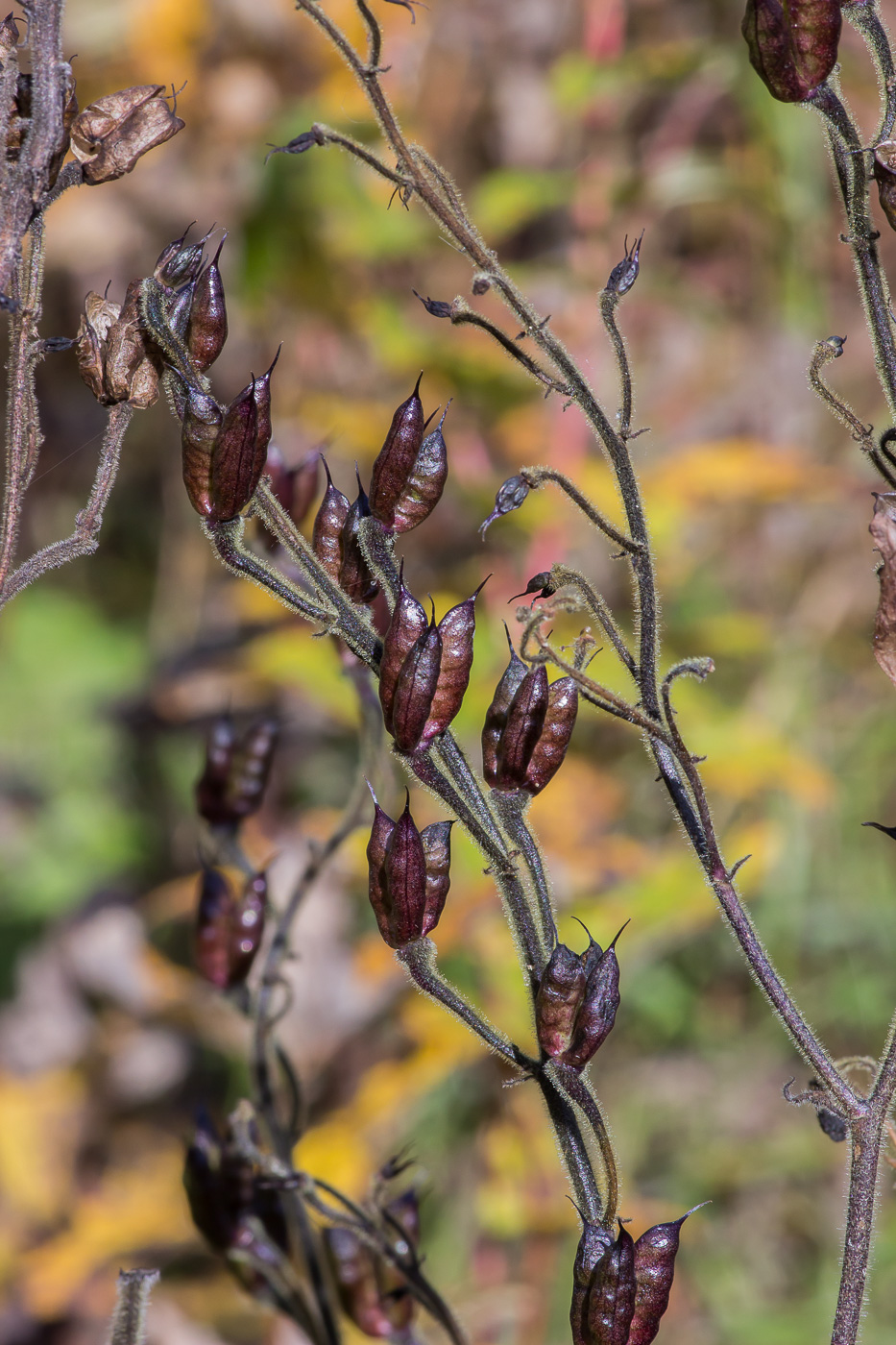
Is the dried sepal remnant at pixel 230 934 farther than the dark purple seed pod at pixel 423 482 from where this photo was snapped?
Yes

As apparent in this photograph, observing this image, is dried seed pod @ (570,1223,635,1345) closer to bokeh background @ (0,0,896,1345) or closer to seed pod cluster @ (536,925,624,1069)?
seed pod cluster @ (536,925,624,1069)

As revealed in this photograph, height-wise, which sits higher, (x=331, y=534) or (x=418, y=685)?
(x=331, y=534)

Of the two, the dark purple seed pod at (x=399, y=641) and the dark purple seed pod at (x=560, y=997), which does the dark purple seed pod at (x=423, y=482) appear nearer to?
the dark purple seed pod at (x=399, y=641)

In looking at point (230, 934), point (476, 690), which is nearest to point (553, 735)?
point (230, 934)

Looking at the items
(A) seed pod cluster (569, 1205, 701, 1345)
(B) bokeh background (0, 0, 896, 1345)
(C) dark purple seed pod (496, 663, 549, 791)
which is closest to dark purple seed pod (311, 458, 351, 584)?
(C) dark purple seed pod (496, 663, 549, 791)

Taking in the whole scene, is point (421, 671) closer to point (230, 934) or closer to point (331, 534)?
point (331, 534)

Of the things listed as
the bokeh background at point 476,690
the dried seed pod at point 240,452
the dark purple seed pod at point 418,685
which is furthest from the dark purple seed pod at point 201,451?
the bokeh background at point 476,690

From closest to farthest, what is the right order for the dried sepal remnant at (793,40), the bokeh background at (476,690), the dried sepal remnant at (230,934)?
the dried sepal remnant at (793,40)
the dried sepal remnant at (230,934)
the bokeh background at (476,690)
